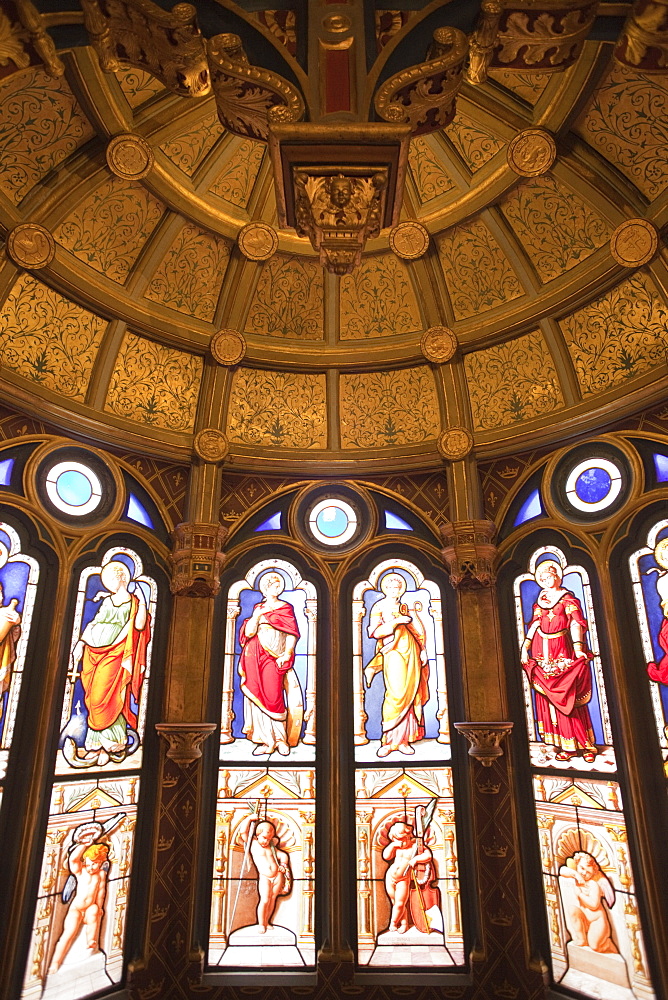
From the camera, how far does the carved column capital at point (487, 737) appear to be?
6867 millimetres

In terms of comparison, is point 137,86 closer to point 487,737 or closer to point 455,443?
point 455,443

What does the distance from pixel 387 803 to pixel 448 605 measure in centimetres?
236

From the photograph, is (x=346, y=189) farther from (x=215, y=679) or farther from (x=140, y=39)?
(x=215, y=679)

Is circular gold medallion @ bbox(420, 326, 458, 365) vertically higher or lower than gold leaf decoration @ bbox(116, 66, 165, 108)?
lower

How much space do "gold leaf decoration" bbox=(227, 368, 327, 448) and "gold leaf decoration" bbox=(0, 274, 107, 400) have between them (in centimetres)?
184

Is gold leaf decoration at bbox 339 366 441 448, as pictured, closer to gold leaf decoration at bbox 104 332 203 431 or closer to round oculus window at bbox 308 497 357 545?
round oculus window at bbox 308 497 357 545

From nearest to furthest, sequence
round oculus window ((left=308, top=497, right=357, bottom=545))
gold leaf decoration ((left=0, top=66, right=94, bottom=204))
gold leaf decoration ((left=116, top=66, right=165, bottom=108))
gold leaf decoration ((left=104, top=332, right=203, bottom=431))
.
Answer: gold leaf decoration ((left=0, top=66, right=94, bottom=204))
gold leaf decoration ((left=116, top=66, right=165, bottom=108))
gold leaf decoration ((left=104, top=332, right=203, bottom=431))
round oculus window ((left=308, top=497, right=357, bottom=545))

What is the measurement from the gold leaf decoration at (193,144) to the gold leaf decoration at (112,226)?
1.57ft

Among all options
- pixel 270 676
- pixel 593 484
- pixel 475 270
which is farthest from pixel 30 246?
pixel 593 484

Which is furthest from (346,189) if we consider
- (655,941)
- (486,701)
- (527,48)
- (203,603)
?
(655,941)

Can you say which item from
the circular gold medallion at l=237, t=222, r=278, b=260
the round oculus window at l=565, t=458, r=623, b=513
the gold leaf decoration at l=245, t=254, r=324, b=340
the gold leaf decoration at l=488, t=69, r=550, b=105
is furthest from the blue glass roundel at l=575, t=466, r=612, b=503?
the circular gold medallion at l=237, t=222, r=278, b=260

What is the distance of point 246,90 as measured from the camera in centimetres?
454

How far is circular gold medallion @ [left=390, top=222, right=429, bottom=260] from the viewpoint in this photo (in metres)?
Answer: 7.44

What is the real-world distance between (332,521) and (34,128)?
207 inches
